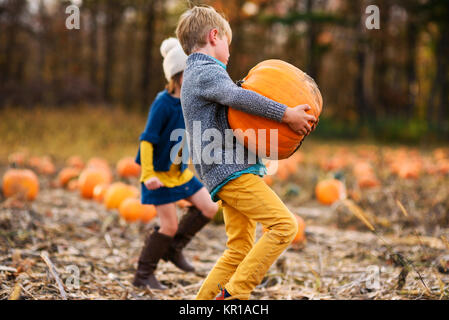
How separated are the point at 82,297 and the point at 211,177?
3.15 ft

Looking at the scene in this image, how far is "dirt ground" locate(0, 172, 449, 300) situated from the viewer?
2424 mm

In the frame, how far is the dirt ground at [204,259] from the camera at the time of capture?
242 centimetres

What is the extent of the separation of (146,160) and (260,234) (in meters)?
1.59

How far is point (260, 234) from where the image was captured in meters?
3.85

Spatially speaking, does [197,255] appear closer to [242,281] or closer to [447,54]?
[242,281]

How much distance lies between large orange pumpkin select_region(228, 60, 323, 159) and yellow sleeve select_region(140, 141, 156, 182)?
0.72m

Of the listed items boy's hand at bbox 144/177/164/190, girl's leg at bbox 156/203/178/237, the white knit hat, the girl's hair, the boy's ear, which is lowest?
girl's leg at bbox 156/203/178/237

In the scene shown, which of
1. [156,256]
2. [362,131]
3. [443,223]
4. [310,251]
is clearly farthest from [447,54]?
[156,256]

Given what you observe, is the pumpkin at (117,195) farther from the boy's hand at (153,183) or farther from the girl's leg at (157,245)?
the boy's hand at (153,183)

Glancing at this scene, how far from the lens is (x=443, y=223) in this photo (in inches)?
146

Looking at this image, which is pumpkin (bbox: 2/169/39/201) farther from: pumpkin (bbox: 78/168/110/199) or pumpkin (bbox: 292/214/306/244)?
pumpkin (bbox: 292/214/306/244)

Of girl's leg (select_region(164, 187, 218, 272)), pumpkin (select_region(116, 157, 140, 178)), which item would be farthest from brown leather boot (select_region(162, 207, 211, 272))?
pumpkin (select_region(116, 157, 140, 178))

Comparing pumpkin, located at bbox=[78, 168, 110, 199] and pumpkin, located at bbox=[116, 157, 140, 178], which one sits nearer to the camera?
pumpkin, located at bbox=[78, 168, 110, 199]

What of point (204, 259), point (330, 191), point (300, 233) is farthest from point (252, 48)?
point (204, 259)
